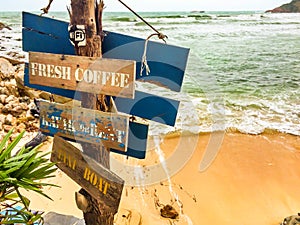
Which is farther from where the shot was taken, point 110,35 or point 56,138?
point 56,138

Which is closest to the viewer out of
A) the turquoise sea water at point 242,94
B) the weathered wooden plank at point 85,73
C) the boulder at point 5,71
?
the weathered wooden plank at point 85,73

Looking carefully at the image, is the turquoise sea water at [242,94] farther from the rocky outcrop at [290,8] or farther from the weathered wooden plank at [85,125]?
the rocky outcrop at [290,8]

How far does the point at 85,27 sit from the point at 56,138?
0.80 meters

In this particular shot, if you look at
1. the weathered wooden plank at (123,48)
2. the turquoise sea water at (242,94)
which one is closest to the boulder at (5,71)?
the turquoise sea water at (242,94)

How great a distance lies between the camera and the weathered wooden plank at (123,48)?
1853 mm

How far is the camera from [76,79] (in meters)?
1.89

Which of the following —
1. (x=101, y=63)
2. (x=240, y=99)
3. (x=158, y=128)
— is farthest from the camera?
(x=240, y=99)

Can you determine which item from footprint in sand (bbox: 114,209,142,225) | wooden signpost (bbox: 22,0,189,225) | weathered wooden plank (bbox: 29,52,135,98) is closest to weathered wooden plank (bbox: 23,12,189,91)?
wooden signpost (bbox: 22,0,189,225)

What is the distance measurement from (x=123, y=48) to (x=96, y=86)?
1.07 ft

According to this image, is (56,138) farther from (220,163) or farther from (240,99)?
(240,99)

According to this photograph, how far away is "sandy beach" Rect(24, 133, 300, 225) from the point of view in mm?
3434

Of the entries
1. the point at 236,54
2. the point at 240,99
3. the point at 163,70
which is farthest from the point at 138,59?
the point at 236,54

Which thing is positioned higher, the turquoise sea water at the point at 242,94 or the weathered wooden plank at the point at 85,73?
the weathered wooden plank at the point at 85,73

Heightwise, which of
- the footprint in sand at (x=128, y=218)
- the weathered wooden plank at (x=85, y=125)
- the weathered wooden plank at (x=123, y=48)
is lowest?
the footprint in sand at (x=128, y=218)
